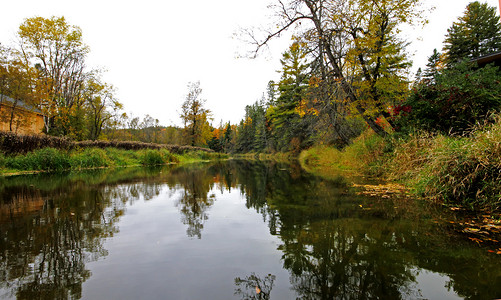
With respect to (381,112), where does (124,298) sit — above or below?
below

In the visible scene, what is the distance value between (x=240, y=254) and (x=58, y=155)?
45.6 feet

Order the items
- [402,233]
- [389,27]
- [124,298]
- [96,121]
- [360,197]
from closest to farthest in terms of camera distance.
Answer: [124,298]
[402,233]
[360,197]
[389,27]
[96,121]

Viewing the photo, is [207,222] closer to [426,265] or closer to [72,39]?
[426,265]

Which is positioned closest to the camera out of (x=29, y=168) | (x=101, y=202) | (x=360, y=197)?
(x=101, y=202)

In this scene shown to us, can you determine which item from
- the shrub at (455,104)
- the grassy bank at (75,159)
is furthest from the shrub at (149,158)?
the shrub at (455,104)

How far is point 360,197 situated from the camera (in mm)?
5629

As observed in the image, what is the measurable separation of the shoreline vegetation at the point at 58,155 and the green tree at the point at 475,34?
42319 mm

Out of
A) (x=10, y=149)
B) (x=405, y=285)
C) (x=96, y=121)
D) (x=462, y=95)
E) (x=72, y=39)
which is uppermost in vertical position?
(x=72, y=39)

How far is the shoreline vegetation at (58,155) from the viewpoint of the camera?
36.4ft

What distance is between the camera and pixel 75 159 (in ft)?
44.7

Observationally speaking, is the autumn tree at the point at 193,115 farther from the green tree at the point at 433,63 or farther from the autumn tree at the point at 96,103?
the green tree at the point at 433,63

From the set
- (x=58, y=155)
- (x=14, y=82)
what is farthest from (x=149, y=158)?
(x=14, y=82)

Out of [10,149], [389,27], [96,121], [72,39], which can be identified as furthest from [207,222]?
[96,121]

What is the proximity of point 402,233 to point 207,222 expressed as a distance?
291 centimetres
